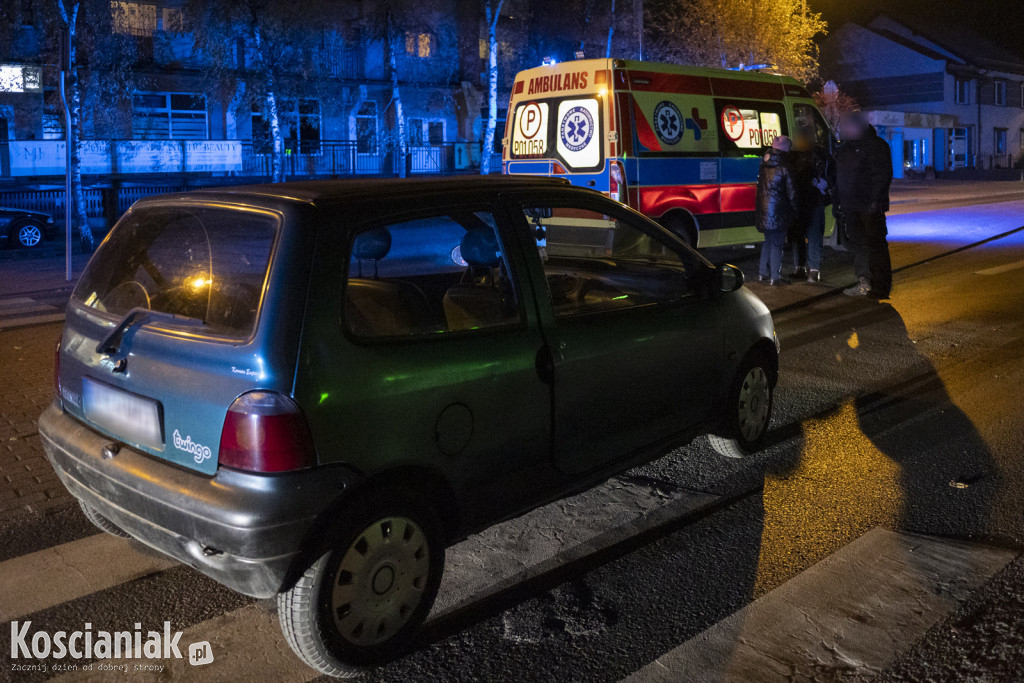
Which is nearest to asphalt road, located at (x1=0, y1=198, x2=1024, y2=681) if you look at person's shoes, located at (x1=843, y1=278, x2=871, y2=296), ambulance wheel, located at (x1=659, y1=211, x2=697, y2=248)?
person's shoes, located at (x1=843, y1=278, x2=871, y2=296)

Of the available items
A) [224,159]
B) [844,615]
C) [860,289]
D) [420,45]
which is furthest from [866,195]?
[420,45]

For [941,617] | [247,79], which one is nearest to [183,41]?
[247,79]

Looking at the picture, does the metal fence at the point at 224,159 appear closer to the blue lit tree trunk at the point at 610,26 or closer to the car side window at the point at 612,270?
the blue lit tree trunk at the point at 610,26

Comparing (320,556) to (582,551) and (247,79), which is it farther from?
(247,79)

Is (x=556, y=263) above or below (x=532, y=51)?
below

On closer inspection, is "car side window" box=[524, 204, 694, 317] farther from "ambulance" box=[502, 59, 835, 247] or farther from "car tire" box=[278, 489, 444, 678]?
"ambulance" box=[502, 59, 835, 247]

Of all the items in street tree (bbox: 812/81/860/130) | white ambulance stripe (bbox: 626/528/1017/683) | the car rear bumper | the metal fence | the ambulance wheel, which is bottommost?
white ambulance stripe (bbox: 626/528/1017/683)

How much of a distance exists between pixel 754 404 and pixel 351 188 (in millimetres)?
2766

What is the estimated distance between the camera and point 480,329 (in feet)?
11.6

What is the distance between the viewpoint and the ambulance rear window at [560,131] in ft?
36.9

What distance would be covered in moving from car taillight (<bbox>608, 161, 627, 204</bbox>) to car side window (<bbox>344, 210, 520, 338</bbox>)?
7.12 m

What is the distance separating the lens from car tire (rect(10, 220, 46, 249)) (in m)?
17.4

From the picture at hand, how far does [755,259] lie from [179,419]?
37.5 ft

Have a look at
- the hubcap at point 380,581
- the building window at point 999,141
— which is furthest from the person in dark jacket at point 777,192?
the building window at point 999,141
